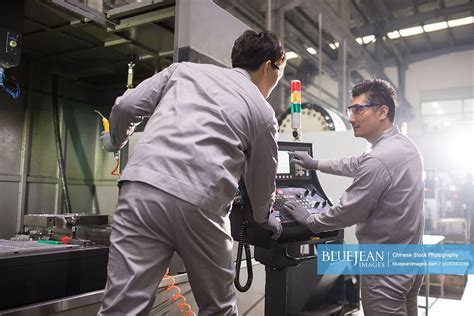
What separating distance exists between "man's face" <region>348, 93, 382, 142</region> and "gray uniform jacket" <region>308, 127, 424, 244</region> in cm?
17

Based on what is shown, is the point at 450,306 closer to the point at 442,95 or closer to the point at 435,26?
the point at 435,26

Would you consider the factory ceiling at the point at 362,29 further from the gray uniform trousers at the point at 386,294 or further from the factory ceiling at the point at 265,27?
the gray uniform trousers at the point at 386,294

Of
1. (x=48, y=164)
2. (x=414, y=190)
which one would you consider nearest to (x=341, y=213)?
(x=414, y=190)

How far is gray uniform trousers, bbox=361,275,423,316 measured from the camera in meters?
1.57

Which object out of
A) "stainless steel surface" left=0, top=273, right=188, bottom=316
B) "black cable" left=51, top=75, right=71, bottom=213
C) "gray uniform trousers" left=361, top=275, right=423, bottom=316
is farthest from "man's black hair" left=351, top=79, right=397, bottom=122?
"black cable" left=51, top=75, right=71, bottom=213

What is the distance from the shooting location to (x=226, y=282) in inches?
44.6

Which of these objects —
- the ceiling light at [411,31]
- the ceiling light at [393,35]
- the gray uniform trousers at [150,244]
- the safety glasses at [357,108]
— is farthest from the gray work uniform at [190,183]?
the ceiling light at [393,35]

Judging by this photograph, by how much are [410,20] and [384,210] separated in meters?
5.44

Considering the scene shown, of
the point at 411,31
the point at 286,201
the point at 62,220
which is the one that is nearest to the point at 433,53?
the point at 411,31

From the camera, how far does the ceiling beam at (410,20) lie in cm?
585

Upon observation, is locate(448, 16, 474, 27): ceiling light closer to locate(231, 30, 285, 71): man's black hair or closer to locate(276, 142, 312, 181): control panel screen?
locate(276, 142, 312, 181): control panel screen

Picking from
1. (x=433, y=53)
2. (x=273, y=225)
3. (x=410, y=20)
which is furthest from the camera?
(x=433, y=53)

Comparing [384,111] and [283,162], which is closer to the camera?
[384,111]

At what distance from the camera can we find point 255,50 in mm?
1355
